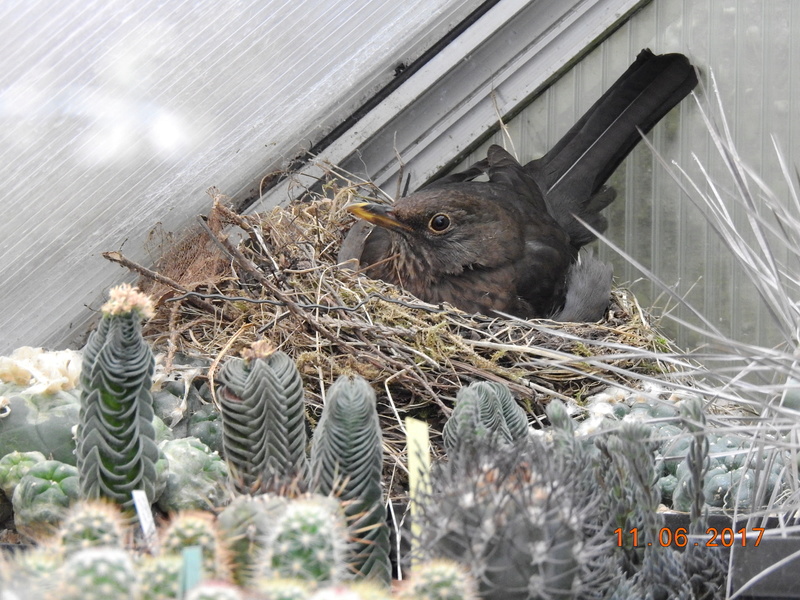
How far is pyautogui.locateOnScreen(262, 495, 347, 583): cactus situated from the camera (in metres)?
0.70

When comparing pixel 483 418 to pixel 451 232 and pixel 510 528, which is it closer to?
A: pixel 510 528

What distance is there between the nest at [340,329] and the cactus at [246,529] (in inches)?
36.8

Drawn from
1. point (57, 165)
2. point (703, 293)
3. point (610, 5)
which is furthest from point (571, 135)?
point (57, 165)

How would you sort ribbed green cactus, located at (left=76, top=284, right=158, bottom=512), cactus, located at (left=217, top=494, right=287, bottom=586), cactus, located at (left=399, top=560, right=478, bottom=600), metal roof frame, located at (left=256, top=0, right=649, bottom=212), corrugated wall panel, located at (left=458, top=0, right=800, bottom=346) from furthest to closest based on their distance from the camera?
corrugated wall panel, located at (left=458, top=0, right=800, bottom=346), metal roof frame, located at (left=256, top=0, right=649, bottom=212), ribbed green cactus, located at (left=76, top=284, right=158, bottom=512), cactus, located at (left=217, top=494, right=287, bottom=586), cactus, located at (left=399, top=560, right=478, bottom=600)

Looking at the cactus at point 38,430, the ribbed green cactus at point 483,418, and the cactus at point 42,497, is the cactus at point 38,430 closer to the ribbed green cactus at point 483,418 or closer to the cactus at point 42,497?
the cactus at point 42,497

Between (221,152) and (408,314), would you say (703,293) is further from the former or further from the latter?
(221,152)

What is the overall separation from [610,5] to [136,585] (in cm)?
283

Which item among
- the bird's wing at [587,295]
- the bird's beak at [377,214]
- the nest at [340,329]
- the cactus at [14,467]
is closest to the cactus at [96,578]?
the cactus at [14,467]

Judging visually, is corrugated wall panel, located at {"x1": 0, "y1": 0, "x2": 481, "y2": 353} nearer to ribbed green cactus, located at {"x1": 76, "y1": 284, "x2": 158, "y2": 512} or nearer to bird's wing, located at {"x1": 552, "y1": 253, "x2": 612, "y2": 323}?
bird's wing, located at {"x1": 552, "y1": 253, "x2": 612, "y2": 323}

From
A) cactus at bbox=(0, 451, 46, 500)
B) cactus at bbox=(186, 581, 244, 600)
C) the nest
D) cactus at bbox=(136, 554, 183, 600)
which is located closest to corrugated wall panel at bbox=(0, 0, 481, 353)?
the nest

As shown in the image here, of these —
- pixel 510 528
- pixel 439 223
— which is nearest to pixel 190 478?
pixel 510 528

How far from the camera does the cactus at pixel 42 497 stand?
121cm

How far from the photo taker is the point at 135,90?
221cm

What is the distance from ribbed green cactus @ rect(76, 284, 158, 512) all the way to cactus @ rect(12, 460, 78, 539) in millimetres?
→ 157
